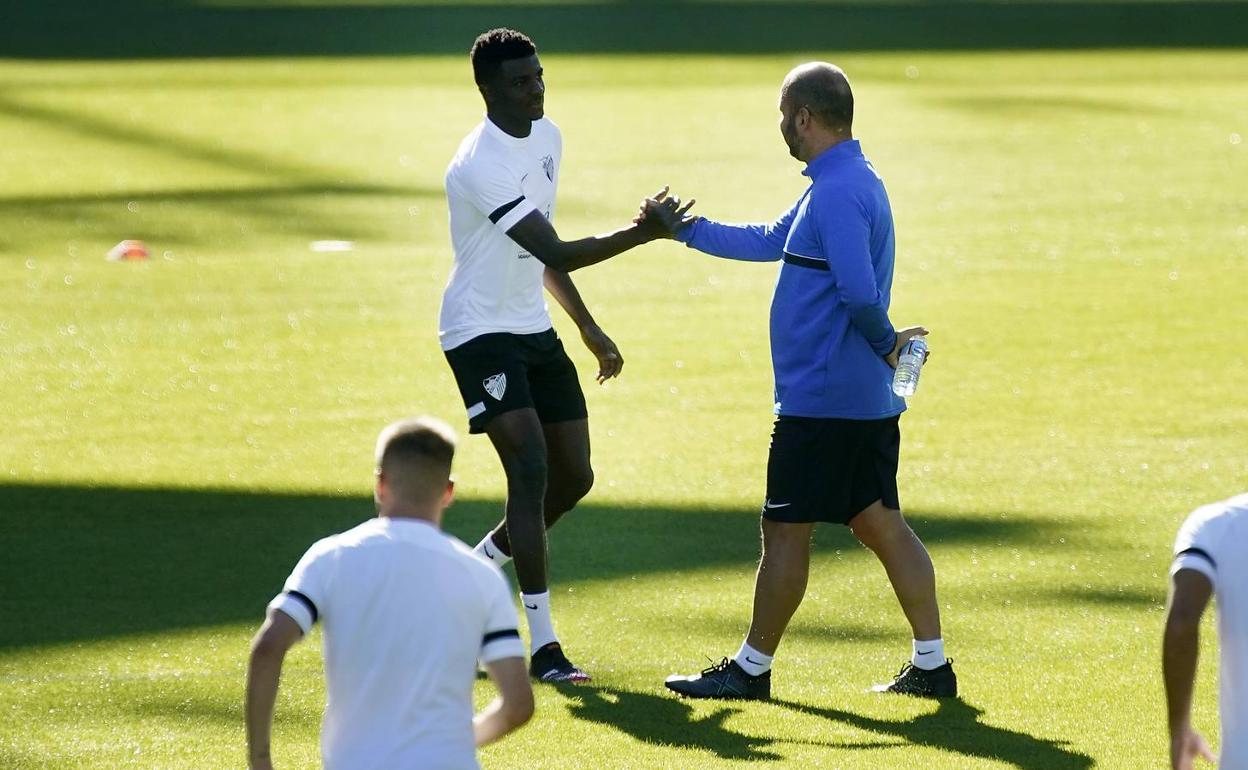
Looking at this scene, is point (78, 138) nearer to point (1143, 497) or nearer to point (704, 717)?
point (1143, 497)

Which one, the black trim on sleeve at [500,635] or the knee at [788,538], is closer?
the black trim on sleeve at [500,635]

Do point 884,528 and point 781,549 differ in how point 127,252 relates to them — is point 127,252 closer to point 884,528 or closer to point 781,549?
point 781,549

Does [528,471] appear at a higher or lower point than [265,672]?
lower

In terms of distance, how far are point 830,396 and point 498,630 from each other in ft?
9.26

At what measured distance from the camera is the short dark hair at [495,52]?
276 inches

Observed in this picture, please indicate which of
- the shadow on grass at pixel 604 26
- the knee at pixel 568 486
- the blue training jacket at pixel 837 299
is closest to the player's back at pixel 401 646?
the blue training jacket at pixel 837 299

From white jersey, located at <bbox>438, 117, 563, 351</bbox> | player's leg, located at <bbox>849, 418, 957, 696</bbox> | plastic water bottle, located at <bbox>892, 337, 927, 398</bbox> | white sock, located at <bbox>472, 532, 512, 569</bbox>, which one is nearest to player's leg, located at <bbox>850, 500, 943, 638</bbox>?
player's leg, located at <bbox>849, 418, 957, 696</bbox>

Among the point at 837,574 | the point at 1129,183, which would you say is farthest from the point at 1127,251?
the point at 837,574

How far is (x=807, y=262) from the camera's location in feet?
21.3

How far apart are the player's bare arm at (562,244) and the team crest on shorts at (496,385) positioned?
17.4 inches

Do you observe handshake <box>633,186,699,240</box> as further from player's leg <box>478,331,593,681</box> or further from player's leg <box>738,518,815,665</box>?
player's leg <box>738,518,815,665</box>

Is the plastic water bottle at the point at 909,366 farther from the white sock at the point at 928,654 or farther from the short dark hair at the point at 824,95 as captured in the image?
the white sock at the point at 928,654

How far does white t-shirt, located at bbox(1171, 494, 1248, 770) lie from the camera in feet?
12.6

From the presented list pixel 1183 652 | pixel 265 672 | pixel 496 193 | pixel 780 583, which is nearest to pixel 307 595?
pixel 265 672
